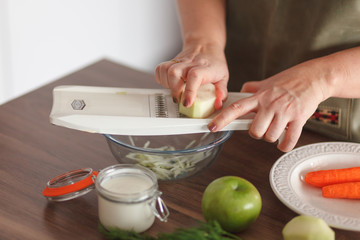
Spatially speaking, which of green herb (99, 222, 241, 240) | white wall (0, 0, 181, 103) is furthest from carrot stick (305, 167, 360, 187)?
white wall (0, 0, 181, 103)

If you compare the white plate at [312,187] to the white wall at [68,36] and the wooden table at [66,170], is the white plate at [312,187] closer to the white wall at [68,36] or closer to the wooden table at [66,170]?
the wooden table at [66,170]

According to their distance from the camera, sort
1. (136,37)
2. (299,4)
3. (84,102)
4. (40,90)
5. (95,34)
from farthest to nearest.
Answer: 1. (136,37)
2. (95,34)
3. (40,90)
4. (299,4)
5. (84,102)

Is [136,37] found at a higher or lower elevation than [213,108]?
lower

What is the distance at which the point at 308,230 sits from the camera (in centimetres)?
85

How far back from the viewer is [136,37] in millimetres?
3639

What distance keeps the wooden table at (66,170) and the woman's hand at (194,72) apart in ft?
0.60

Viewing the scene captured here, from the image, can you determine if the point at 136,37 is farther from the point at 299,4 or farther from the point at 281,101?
the point at 281,101

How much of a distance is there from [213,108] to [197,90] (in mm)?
63

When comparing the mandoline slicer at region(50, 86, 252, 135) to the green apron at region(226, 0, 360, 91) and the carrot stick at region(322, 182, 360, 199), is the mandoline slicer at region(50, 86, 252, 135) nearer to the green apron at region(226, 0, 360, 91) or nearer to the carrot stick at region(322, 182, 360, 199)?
the carrot stick at region(322, 182, 360, 199)

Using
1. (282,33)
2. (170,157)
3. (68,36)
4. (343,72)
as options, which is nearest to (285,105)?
(343,72)

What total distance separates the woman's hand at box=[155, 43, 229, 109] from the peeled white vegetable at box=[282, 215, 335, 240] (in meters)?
0.38

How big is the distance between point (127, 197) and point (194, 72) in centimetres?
41

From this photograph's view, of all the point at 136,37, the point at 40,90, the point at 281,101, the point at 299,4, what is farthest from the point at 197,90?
the point at 136,37

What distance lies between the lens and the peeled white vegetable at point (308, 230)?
2.76ft
